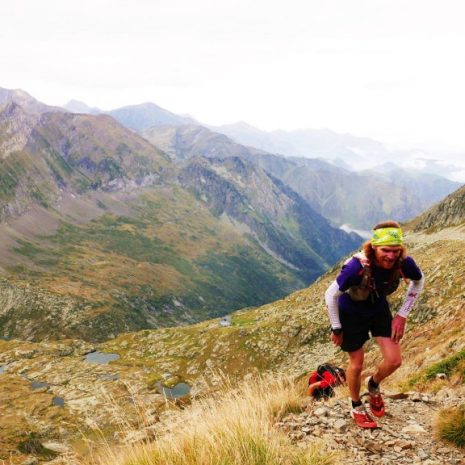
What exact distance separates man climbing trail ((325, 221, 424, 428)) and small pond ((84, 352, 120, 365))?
147m

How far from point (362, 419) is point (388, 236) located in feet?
11.9

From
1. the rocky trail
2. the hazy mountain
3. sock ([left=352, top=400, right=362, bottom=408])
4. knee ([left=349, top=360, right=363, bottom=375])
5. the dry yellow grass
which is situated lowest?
the hazy mountain

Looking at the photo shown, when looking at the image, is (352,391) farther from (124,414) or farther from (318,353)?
(318,353)

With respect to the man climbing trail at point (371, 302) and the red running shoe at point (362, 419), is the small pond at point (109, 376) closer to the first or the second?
the man climbing trail at point (371, 302)

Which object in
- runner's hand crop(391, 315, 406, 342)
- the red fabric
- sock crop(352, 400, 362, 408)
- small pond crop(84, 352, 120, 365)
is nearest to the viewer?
sock crop(352, 400, 362, 408)

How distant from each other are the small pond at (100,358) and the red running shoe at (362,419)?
147 metres

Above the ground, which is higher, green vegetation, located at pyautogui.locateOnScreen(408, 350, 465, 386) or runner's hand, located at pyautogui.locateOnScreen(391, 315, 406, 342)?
runner's hand, located at pyautogui.locateOnScreen(391, 315, 406, 342)

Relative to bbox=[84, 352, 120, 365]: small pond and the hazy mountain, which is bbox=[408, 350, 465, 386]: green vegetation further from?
bbox=[84, 352, 120, 365]: small pond

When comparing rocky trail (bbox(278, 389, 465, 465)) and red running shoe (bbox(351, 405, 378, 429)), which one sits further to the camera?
red running shoe (bbox(351, 405, 378, 429))

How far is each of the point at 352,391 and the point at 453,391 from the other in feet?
A: 12.4

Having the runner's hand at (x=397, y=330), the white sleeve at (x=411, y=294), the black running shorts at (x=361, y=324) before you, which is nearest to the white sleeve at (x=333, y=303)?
the black running shorts at (x=361, y=324)

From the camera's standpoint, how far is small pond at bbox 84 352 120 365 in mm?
145875

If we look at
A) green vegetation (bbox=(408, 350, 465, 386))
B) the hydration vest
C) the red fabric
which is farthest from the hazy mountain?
the hydration vest

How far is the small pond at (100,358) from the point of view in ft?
479
